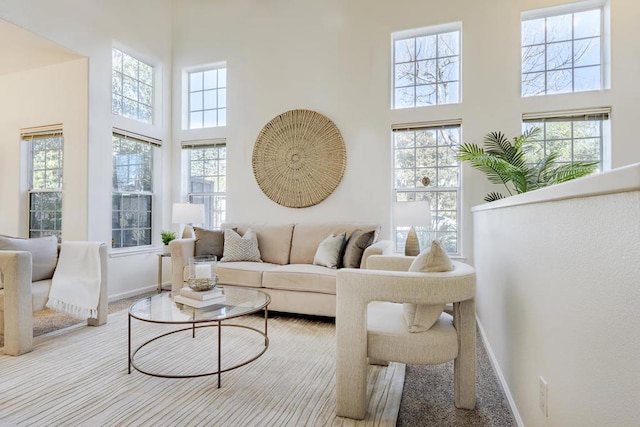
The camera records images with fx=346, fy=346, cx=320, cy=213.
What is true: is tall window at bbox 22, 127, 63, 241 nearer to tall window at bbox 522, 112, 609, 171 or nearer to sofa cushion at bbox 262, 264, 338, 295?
sofa cushion at bbox 262, 264, 338, 295

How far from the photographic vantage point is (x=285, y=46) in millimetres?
4387

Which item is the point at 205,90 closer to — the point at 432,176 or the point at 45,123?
the point at 45,123

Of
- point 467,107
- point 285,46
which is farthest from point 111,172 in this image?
point 467,107

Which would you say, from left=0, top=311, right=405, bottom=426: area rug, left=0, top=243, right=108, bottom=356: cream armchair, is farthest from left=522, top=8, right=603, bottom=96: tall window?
left=0, top=243, right=108, bottom=356: cream armchair

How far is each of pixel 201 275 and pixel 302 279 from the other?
108 centimetres

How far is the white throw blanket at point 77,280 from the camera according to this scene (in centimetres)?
282

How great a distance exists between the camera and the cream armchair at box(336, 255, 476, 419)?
1.62 metres

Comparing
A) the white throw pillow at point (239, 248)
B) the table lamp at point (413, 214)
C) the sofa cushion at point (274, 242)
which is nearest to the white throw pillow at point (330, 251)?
the sofa cushion at point (274, 242)

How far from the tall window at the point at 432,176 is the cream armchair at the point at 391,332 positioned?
2215mm

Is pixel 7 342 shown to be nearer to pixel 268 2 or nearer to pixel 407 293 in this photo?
pixel 407 293

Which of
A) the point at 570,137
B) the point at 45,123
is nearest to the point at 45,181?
the point at 45,123

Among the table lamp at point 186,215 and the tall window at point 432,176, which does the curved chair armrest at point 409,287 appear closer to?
the tall window at point 432,176

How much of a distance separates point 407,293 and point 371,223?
7.51ft

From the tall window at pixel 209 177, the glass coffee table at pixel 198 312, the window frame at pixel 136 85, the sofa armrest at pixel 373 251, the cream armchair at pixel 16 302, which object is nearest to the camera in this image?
the glass coffee table at pixel 198 312
